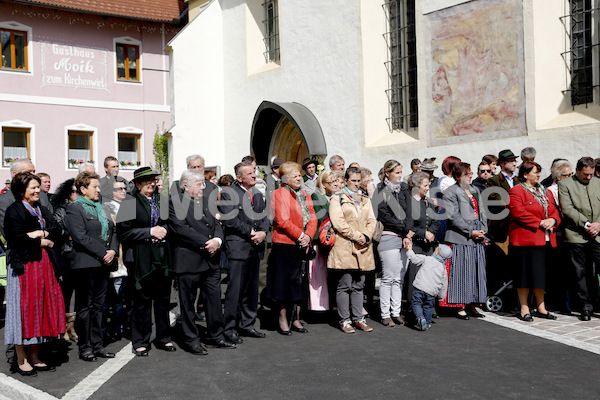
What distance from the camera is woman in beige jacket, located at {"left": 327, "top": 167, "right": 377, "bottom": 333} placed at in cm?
763

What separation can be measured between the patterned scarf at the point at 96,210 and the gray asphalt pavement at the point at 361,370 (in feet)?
4.22

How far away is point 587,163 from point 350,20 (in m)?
8.01

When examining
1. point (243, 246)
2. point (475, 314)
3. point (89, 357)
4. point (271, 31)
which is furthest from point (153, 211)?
point (271, 31)

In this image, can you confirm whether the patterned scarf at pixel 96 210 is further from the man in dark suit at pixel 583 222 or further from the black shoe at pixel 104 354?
the man in dark suit at pixel 583 222

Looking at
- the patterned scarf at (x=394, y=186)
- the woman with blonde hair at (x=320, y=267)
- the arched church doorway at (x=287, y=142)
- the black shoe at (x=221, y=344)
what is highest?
the arched church doorway at (x=287, y=142)

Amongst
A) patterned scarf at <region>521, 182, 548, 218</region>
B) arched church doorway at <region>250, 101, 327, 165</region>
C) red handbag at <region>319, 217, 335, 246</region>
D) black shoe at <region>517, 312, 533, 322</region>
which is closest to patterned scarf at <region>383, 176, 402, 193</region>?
red handbag at <region>319, 217, 335, 246</region>

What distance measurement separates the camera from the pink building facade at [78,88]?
2316 cm

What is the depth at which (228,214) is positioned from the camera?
23.8 ft

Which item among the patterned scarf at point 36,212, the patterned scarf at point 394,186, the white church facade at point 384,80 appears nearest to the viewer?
the patterned scarf at point 36,212

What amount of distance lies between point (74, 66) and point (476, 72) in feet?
55.4

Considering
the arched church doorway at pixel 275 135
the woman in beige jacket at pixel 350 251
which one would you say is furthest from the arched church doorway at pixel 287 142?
the woman in beige jacket at pixel 350 251

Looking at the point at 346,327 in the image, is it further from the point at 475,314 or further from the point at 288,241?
the point at 475,314

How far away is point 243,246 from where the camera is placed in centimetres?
736

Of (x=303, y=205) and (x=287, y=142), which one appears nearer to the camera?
(x=303, y=205)
